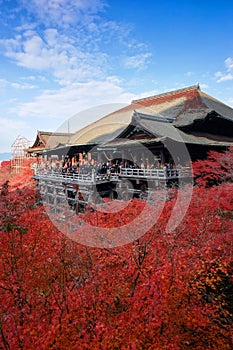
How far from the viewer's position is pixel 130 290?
8.03m

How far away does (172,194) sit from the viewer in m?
13.7

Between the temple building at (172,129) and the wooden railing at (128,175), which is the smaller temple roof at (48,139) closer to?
the temple building at (172,129)

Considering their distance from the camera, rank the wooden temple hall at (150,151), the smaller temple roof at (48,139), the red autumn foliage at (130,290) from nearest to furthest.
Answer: the red autumn foliage at (130,290)
the wooden temple hall at (150,151)
the smaller temple roof at (48,139)

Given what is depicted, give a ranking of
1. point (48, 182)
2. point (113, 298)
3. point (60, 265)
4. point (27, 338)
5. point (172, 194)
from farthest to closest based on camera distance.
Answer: point (48, 182) → point (172, 194) → point (60, 265) → point (113, 298) → point (27, 338)

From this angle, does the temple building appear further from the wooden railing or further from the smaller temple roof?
the smaller temple roof

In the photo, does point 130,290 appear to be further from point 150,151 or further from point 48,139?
point 48,139

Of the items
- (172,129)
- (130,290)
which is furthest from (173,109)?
(130,290)

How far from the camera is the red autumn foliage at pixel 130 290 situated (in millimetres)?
6613

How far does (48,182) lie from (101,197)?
10.2 m

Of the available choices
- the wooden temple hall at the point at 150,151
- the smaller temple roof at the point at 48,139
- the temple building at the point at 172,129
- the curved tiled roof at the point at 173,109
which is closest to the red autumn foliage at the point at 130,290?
the wooden temple hall at the point at 150,151

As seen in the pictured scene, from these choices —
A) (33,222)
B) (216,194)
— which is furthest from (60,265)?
(216,194)

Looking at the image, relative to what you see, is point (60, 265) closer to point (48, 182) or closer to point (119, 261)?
point (119, 261)

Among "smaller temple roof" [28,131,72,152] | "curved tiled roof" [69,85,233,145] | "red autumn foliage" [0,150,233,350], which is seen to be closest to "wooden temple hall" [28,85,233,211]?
"curved tiled roof" [69,85,233,145]

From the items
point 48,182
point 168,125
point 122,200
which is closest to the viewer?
point 122,200
